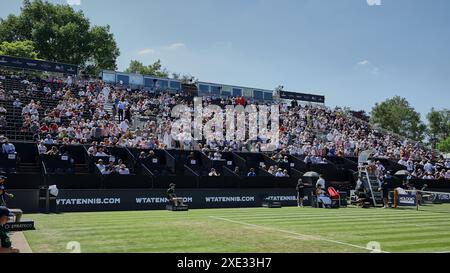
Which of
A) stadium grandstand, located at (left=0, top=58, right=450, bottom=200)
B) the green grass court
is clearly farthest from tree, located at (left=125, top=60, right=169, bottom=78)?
the green grass court

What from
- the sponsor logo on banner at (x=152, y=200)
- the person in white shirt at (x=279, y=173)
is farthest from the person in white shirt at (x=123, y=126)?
the person in white shirt at (x=279, y=173)

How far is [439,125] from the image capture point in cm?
10825

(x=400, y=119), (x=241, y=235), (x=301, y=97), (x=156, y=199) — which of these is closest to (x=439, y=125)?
(x=400, y=119)

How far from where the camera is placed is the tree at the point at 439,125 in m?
108

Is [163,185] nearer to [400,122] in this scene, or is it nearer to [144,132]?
[144,132]

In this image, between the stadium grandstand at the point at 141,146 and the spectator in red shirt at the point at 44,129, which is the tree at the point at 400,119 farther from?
the spectator in red shirt at the point at 44,129

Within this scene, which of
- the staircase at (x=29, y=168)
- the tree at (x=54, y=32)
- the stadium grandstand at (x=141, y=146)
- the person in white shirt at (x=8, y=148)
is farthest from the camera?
the tree at (x=54, y=32)

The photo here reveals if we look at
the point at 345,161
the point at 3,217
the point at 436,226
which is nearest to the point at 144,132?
the point at 345,161

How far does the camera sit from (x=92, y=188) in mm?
24375

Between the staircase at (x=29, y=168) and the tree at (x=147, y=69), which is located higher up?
the tree at (x=147, y=69)

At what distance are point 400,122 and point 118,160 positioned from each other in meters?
87.0

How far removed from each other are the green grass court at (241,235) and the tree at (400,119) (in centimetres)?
8885

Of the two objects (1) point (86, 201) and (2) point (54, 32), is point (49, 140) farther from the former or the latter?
(2) point (54, 32)

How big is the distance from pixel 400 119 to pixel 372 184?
79209mm
